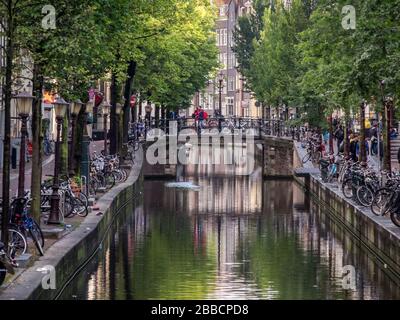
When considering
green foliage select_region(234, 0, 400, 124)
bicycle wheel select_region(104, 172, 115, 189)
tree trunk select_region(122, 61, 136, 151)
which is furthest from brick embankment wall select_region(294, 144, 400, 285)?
tree trunk select_region(122, 61, 136, 151)

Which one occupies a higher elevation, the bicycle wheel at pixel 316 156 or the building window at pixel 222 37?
the building window at pixel 222 37

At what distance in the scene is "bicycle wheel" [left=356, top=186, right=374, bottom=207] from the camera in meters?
42.2

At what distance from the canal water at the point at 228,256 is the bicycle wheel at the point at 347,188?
3.54ft

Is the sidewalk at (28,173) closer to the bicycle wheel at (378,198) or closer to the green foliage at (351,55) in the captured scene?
the green foliage at (351,55)

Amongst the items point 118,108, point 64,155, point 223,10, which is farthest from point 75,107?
point 223,10

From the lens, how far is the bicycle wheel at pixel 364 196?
42188 mm

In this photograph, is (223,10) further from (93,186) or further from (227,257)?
(227,257)

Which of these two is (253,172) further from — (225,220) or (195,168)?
(225,220)

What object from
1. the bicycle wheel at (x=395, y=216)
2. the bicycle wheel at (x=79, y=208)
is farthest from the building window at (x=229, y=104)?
the bicycle wheel at (x=395, y=216)

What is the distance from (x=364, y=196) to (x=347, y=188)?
5.75 meters

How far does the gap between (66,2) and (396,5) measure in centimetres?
708

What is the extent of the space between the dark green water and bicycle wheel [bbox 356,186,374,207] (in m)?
1.13

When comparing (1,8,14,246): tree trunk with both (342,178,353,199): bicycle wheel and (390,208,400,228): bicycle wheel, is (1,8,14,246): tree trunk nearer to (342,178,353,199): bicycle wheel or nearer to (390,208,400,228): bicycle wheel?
(390,208,400,228): bicycle wheel
